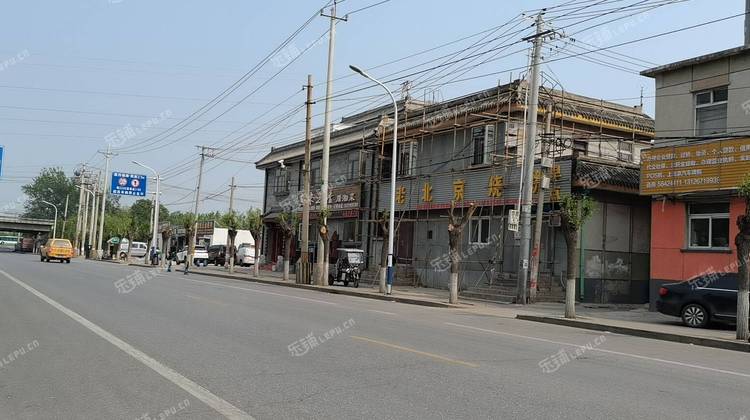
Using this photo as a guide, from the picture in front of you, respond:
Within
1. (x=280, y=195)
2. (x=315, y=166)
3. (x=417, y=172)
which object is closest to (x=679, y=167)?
(x=417, y=172)

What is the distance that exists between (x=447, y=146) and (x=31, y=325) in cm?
2285

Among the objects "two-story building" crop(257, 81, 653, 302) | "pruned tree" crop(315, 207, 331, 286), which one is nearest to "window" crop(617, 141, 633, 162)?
"two-story building" crop(257, 81, 653, 302)

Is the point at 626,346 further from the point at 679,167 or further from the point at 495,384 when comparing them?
the point at 679,167

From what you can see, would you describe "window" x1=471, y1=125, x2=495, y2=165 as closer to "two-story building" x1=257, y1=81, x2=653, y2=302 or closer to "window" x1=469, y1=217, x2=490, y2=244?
"two-story building" x1=257, y1=81, x2=653, y2=302

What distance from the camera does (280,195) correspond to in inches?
1891

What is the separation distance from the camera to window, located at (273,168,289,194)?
4809 centimetres

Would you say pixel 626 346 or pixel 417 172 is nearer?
pixel 626 346

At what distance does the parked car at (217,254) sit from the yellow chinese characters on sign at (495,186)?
37945mm

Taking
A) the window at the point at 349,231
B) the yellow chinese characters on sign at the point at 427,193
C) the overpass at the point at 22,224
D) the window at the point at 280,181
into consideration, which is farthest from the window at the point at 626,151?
the overpass at the point at 22,224

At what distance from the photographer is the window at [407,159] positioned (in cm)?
3441

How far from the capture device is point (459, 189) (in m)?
30.1

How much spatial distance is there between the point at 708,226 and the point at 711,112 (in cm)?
366

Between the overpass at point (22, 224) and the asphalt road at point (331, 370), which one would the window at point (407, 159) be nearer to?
the asphalt road at point (331, 370)

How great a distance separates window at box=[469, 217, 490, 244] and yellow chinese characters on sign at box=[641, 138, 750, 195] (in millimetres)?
8308
